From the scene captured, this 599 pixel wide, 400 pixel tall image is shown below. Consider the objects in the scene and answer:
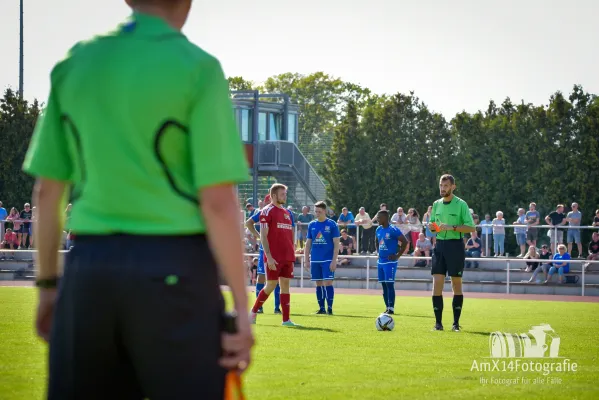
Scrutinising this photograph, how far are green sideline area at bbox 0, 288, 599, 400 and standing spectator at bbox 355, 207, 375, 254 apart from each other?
14.3 meters

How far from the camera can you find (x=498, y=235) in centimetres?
3173

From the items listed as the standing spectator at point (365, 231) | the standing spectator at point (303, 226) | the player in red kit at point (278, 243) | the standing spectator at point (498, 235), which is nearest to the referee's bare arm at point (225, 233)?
the player in red kit at point (278, 243)

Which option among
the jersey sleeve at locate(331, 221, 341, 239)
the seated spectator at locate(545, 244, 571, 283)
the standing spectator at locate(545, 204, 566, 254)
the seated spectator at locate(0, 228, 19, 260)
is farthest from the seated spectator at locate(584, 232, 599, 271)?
the seated spectator at locate(0, 228, 19, 260)

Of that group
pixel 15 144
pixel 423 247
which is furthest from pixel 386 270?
pixel 15 144

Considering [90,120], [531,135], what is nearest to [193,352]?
[90,120]

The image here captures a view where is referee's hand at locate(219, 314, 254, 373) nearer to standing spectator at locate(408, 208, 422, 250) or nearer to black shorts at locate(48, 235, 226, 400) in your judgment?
black shorts at locate(48, 235, 226, 400)

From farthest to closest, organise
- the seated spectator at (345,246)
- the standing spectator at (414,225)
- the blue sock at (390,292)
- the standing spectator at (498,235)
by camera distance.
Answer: the seated spectator at (345,246)
the standing spectator at (414,225)
the standing spectator at (498,235)
the blue sock at (390,292)

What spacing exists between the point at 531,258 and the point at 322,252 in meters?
10.9

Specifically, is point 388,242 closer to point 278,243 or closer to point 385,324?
point 278,243

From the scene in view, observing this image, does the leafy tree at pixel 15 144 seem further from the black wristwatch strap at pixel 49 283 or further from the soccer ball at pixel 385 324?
the black wristwatch strap at pixel 49 283

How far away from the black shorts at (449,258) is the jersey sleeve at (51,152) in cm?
1239

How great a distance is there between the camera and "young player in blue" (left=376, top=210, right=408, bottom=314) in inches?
810

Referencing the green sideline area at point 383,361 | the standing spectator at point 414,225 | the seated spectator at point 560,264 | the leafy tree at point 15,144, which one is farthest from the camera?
the leafy tree at point 15,144

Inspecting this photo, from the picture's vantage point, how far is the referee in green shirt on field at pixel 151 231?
3.15m
